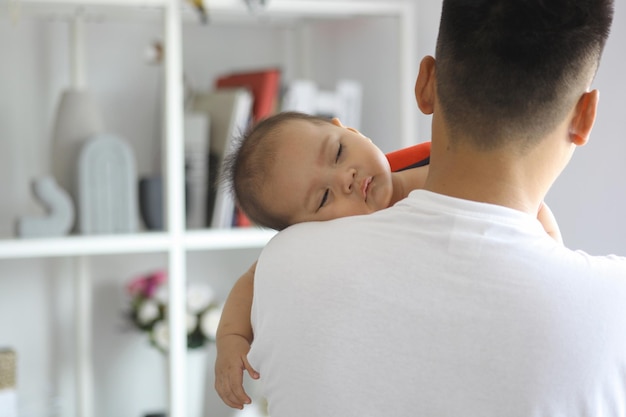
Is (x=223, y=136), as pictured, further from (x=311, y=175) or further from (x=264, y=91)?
(x=311, y=175)

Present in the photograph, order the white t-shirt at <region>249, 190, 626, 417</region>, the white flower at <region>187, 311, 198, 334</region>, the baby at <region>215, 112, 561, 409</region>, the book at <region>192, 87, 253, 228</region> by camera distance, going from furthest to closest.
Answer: the white flower at <region>187, 311, 198, 334</region>
the book at <region>192, 87, 253, 228</region>
the baby at <region>215, 112, 561, 409</region>
the white t-shirt at <region>249, 190, 626, 417</region>

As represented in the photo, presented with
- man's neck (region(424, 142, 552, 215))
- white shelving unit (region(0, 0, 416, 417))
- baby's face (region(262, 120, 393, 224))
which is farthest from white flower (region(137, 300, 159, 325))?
man's neck (region(424, 142, 552, 215))

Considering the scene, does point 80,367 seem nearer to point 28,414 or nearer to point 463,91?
point 28,414

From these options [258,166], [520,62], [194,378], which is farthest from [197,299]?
[520,62]

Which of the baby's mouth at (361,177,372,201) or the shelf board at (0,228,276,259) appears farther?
the shelf board at (0,228,276,259)

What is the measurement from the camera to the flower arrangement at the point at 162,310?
7.70 ft

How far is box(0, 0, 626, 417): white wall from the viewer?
7.89 ft

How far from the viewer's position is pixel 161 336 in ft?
7.56

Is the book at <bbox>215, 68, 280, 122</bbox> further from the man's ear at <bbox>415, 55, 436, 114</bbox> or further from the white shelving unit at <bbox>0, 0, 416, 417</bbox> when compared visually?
the man's ear at <bbox>415, 55, 436, 114</bbox>

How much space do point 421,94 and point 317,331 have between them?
25 cm

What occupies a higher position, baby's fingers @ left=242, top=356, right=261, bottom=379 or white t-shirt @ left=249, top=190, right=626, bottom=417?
white t-shirt @ left=249, top=190, right=626, bottom=417

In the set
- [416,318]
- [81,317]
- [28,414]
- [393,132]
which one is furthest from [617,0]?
[28,414]

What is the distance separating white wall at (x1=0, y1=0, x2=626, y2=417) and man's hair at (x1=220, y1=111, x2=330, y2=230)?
134 centimetres

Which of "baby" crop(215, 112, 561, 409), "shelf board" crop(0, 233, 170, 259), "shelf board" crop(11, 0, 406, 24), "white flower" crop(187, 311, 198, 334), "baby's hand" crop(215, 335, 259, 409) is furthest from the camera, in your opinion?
"white flower" crop(187, 311, 198, 334)
